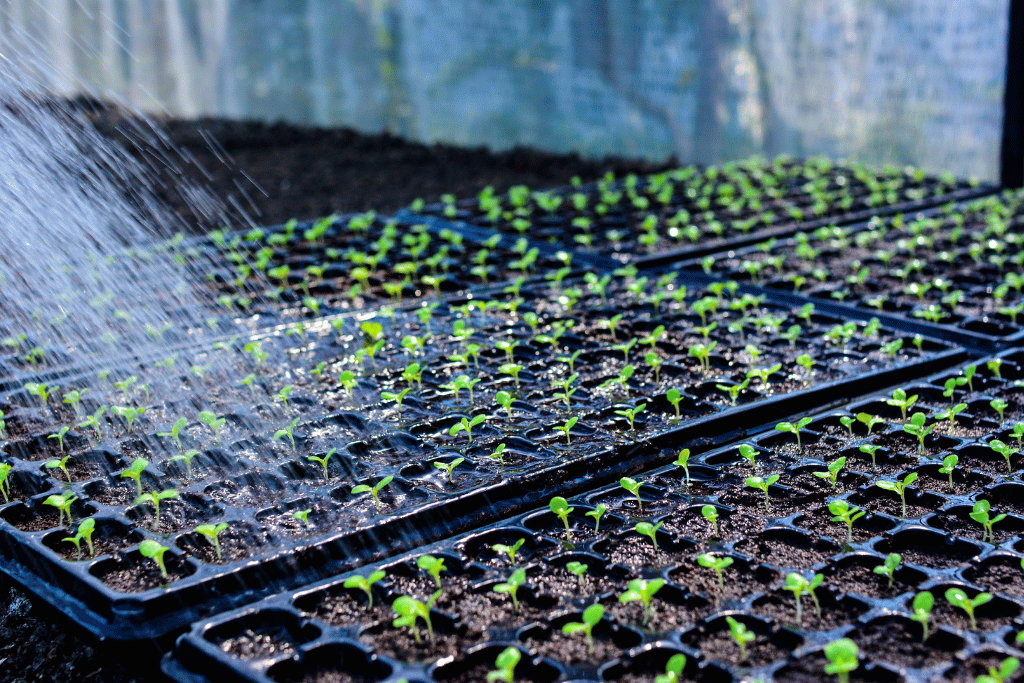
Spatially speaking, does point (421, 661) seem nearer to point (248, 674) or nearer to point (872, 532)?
point (248, 674)

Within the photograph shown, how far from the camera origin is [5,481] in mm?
2061

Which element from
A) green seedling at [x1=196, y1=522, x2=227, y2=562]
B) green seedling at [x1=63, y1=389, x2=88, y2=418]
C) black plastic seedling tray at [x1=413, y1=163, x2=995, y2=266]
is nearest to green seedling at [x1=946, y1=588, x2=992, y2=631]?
green seedling at [x1=196, y1=522, x2=227, y2=562]

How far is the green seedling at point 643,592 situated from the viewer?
4.91ft

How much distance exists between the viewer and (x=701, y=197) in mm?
4980

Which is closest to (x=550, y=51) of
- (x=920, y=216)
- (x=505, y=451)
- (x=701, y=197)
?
(x=701, y=197)

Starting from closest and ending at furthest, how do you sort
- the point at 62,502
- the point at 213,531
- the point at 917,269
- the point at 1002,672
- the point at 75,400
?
the point at 1002,672 < the point at 213,531 < the point at 62,502 < the point at 75,400 < the point at 917,269

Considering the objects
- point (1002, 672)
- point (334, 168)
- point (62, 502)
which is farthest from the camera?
point (334, 168)

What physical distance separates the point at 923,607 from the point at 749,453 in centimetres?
61

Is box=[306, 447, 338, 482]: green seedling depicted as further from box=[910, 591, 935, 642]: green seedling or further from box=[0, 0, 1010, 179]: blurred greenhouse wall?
box=[0, 0, 1010, 179]: blurred greenhouse wall

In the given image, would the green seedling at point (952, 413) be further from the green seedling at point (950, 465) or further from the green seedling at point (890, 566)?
the green seedling at point (890, 566)

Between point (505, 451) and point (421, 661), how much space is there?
73cm

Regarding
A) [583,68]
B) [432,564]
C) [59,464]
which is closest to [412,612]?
[432,564]

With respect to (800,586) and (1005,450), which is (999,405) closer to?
(1005,450)

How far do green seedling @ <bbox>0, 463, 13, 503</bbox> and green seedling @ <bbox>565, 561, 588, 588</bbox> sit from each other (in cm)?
119
